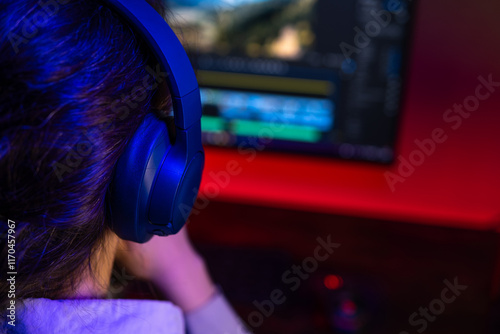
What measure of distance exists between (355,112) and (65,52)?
0.80 m

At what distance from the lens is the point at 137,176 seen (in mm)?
454

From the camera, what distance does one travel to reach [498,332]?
89cm

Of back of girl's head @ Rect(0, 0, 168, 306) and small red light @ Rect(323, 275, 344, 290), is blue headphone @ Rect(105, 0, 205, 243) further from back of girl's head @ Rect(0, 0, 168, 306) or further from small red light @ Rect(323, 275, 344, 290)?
small red light @ Rect(323, 275, 344, 290)

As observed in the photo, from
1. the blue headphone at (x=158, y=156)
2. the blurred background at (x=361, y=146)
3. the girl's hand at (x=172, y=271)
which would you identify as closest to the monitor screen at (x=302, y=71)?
the blurred background at (x=361, y=146)

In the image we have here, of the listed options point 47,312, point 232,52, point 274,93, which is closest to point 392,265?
point 274,93

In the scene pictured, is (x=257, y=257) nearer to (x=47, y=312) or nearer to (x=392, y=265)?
(x=392, y=265)

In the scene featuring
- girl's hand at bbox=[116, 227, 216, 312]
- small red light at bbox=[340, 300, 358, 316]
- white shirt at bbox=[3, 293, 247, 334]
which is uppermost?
white shirt at bbox=[3, 293, 247, 334]

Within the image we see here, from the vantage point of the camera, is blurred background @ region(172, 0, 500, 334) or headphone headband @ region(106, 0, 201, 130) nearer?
headphone headband @ region(106, 0, 201, 130)

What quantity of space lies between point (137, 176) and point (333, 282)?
62 centimetres

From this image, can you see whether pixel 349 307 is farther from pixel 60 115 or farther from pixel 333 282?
pixel 60 115

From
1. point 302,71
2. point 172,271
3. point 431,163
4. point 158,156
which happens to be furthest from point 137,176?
point 431,163

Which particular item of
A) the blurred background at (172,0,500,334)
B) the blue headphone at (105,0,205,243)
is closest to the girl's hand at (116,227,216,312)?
the blurred background at (172,0,500,334)

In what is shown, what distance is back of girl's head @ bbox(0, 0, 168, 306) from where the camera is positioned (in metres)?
0.38

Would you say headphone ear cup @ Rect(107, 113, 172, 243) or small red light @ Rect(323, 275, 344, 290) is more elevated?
headphone ear cup @ Rect(107, 113, 172, 243)
